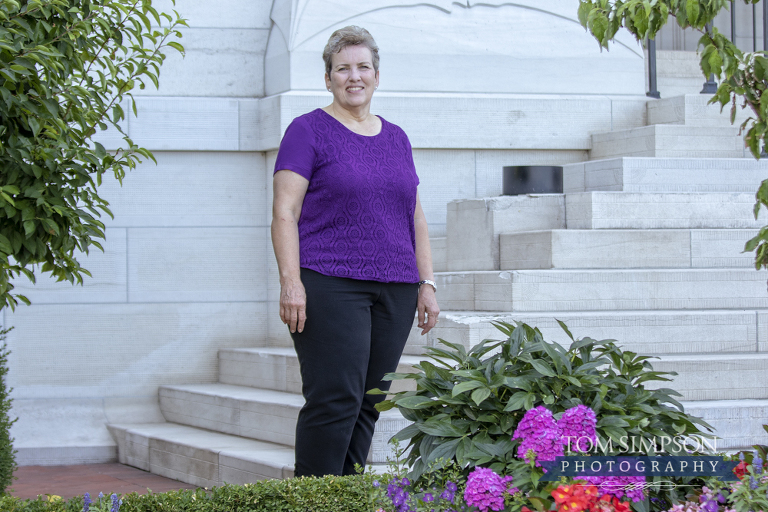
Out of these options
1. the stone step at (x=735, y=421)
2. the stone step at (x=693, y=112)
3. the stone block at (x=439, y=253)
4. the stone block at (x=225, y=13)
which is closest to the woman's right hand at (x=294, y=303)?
the stone step at (x=735, y=421)

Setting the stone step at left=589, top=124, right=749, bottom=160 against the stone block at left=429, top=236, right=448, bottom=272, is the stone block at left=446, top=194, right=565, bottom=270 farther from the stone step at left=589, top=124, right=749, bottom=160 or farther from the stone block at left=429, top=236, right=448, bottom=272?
the stone step at left=589, top=124, right=749, bottom=160

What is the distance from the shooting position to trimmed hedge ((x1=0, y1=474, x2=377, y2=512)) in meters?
2.65

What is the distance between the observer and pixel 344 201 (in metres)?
3.03

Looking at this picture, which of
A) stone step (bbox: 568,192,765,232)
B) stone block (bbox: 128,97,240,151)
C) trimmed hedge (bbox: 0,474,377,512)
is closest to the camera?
trimmed hedge (bbox: 0,474,377,512)

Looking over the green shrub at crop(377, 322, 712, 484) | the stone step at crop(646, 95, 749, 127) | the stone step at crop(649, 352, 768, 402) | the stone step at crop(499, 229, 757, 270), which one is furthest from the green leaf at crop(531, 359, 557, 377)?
the stone step at crop(646, 95, 749, 127)

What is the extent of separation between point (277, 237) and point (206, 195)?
311 cm

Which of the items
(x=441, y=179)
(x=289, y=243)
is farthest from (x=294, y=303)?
(x=441, y=179)

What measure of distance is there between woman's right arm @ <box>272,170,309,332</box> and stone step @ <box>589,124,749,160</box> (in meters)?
3.31

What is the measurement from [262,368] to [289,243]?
8.43 feet

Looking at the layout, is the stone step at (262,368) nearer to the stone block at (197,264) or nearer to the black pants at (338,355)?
the stone block at (197,264)

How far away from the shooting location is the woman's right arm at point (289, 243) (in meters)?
2.92

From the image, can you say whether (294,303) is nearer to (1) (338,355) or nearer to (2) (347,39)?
(1) (338,355)

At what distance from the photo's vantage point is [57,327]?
5754mm

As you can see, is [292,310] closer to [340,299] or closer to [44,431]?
[340,299]
